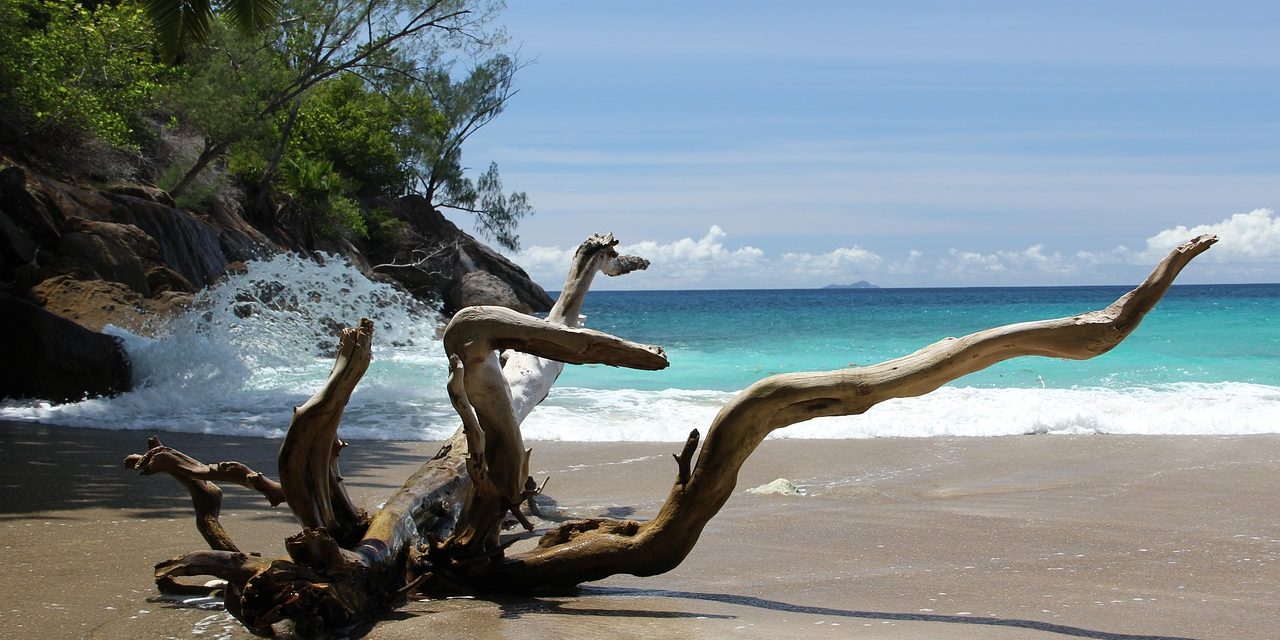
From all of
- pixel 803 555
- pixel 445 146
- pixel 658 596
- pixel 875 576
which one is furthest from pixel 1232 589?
pixel 445 146

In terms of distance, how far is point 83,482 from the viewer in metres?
7.55

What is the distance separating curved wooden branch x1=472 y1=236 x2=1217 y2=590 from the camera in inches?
168

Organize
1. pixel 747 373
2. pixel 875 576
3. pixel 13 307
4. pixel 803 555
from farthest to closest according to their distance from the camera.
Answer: pixel 747 373 → pixel 13 307 → pixel 803 555 → pixel 875 576

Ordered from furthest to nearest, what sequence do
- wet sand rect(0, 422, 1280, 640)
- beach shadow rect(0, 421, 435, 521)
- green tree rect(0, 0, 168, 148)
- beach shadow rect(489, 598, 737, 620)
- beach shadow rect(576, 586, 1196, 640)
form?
green tree rect(0, 0, 168, 148) → beach shadow rect(0, 421, 435, 521) → beach shadow rect(489, 598, 737, 620) → wet sand rect(0, 422, 1280, 640) → beach shadow rect(576, 586, 1196, 640)

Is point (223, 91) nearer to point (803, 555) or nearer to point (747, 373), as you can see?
point (747, 373)

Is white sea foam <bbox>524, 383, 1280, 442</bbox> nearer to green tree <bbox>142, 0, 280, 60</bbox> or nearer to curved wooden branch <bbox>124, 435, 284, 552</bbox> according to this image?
green tree <bbox>142, 0, 280, 60</bbox>

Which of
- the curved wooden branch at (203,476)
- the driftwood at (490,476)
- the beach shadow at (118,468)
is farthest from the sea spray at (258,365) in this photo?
the driftwood at (490,476)

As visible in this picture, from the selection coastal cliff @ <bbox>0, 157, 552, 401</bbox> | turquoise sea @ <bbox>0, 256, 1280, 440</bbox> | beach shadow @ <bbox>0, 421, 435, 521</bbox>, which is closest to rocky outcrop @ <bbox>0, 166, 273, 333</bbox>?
coastal cliff @ <bbox>0, 157, 552, 401</bbox>

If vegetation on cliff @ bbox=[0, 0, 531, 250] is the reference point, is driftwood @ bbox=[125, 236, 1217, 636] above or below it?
below

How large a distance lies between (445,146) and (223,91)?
779 inches

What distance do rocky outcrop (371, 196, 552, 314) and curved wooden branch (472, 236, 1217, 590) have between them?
3077cm

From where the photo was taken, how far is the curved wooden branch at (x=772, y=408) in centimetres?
427

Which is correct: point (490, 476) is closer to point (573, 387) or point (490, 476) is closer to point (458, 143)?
point (573, 387)

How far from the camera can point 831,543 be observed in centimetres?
621
